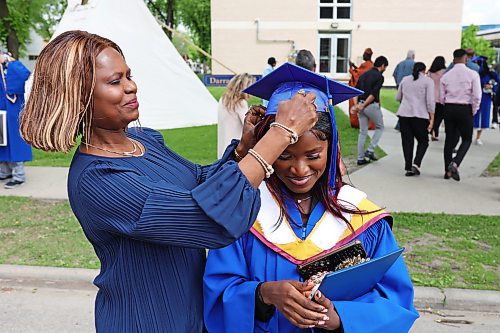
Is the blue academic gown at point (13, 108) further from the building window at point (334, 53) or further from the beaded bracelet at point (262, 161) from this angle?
the building window at point (334, 53)

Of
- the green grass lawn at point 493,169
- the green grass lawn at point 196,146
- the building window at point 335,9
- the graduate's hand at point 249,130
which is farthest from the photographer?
the building window at point 335,9

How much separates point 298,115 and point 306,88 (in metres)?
0.38

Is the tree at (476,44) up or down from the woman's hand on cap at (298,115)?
up

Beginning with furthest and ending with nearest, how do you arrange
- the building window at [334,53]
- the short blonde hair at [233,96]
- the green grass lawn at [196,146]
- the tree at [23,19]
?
1. the building window at [334,53]
2. the tree at [23,19]
3. the green grass lawn at [196,146]
4. the short blonde hair at [233,96]

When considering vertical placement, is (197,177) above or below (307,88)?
below

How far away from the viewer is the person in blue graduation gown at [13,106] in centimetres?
727

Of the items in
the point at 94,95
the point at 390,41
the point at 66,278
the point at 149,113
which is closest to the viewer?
the point at 94,95

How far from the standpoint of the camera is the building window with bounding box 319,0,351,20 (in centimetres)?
2952

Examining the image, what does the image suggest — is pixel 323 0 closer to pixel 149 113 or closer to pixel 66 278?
pixel 149 113

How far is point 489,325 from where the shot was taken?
13.6ft

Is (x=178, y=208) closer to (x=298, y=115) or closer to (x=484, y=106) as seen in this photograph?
(x=298, y=115)

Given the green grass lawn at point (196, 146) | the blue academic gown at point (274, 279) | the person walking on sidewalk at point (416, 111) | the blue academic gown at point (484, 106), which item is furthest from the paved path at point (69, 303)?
the blue academic gown at point (484, 106)

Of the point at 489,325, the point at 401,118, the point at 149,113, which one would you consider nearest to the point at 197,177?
the point at 489,325

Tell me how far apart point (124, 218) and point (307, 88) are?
2.66ft
